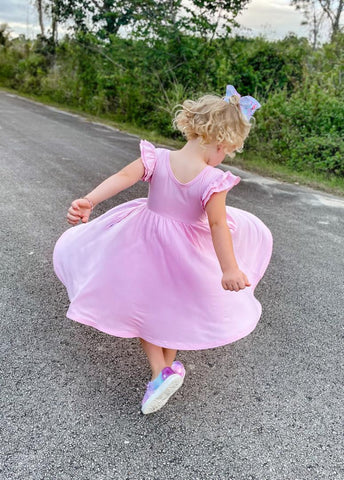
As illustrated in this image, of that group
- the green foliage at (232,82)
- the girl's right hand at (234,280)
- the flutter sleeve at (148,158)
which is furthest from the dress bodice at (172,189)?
the green foliage at (232,82)

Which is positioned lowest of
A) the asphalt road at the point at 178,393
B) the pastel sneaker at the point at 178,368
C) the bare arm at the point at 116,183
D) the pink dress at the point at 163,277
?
the asphalt road at the point at 178,393

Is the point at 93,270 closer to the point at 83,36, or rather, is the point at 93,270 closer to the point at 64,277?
the point at 64,277

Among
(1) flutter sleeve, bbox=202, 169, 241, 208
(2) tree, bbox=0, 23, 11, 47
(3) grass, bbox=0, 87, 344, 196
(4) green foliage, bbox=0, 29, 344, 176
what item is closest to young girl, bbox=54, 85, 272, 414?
(1) flutter sleeve, bbox=202, 169, 241, 208

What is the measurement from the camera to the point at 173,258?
6.89 ft

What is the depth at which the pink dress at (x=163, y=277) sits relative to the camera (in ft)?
6.74

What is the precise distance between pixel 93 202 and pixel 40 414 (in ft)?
3.12

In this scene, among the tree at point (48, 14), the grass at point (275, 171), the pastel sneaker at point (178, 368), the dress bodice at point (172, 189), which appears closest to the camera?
the dress bodice at point (172, 189)

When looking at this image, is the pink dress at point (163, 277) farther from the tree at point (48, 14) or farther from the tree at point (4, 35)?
the tree at point (4, 35)

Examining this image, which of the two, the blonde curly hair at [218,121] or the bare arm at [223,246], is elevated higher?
the blonde curly hair at [218,121]

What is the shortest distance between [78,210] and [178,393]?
1003mm

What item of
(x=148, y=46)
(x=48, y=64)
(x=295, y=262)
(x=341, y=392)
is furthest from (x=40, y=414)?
(x=48, y=64)

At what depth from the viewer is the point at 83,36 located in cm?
1380

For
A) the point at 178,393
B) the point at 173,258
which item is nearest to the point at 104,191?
the point at 173,258

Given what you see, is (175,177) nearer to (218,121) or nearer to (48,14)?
(218,121)
